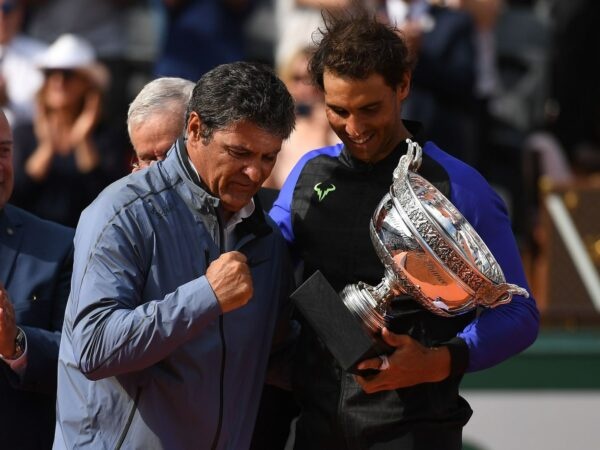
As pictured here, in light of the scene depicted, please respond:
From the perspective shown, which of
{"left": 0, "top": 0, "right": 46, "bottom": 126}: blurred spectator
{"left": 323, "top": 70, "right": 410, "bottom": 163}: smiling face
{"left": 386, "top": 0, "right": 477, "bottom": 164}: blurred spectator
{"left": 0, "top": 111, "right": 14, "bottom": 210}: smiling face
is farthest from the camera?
{"left": 0, "top": 0, "right": 46, "bottom": 126}: blurred spectator

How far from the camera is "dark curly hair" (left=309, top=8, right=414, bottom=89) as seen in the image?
3.11 metres

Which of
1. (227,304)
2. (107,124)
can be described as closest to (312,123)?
(107,124)

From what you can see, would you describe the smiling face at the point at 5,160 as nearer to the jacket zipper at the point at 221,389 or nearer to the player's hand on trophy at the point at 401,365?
the jacket zipper at the point at 221,389

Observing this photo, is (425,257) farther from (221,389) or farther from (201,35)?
(201,35)

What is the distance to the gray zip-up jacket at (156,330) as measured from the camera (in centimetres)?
279

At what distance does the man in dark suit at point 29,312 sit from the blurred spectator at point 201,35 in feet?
10.9

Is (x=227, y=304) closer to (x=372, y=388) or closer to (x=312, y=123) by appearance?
(x=372, y=388)

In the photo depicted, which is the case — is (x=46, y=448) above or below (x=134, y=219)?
below

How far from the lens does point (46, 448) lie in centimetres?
338

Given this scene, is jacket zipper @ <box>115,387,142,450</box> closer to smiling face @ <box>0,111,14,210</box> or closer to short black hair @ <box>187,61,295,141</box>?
short black hair @ <box>187,61,295,141</box>

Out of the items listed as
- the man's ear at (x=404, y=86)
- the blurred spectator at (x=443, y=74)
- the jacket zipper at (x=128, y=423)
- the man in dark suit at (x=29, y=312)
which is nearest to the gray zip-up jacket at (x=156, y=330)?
the jacket zipper at (x=128, y=423)

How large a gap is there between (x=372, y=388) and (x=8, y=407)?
1.01m

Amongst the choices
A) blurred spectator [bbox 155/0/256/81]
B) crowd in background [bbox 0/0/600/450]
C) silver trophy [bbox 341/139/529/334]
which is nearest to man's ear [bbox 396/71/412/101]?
silver trophy [bbox 341/139/529/334]

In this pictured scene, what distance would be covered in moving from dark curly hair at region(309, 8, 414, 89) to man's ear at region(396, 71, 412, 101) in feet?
0.04
